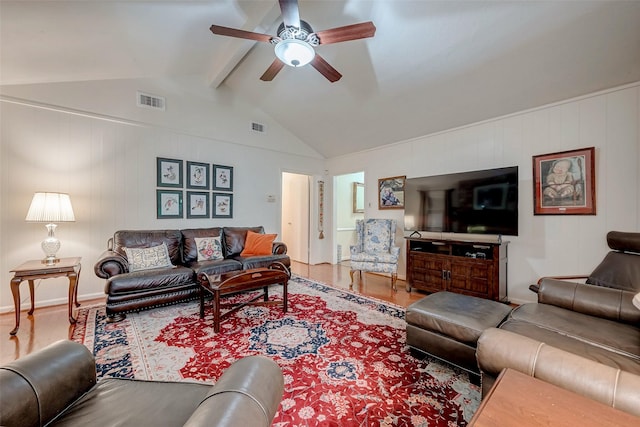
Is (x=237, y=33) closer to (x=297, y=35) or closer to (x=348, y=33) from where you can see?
(x=297, y=35)

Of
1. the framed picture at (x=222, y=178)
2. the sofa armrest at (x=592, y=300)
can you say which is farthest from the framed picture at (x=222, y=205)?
the sofa armrest at (x=592, y=300)

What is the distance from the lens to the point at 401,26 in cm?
265

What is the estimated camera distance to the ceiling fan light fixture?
2.16 m

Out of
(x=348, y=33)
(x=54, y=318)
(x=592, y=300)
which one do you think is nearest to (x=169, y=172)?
(x=54, y=318)

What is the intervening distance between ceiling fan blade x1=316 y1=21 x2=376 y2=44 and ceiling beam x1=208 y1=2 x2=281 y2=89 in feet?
2.85

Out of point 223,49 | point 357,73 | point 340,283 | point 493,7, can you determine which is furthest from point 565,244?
point 223,49

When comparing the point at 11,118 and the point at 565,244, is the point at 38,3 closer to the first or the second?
the point at 11,118

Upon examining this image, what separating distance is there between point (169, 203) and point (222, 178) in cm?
94

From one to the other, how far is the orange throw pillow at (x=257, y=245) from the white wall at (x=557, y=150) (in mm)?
2933

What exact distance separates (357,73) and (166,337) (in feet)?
12.2

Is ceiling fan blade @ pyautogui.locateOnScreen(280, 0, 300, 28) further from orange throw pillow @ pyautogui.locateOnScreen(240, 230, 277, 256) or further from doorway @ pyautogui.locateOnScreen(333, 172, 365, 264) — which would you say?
doorway @ pyautogui.locateOnScreen(333, 172, 365, 264)

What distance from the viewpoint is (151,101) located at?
3906mm

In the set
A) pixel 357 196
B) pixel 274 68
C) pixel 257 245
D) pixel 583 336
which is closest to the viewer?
pixel 583 336

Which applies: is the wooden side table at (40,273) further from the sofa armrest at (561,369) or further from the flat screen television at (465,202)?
the flat screen television at (465,202)
